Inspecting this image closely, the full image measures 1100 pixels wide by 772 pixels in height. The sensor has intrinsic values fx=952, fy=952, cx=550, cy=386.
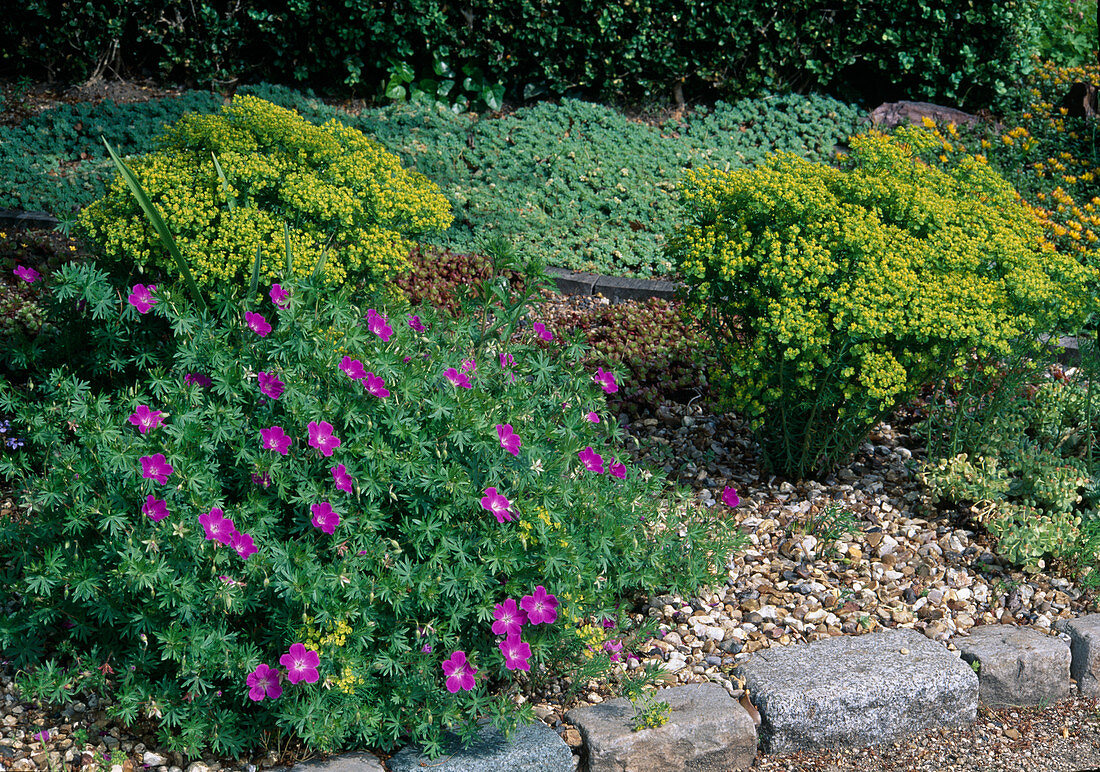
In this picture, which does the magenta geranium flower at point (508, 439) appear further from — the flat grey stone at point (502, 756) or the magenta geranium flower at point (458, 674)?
the flat grey stone at point (502, 756)

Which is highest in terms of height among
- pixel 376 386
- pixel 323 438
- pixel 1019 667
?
pixel 376 386

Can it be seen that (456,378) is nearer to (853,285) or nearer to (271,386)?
(271,386)

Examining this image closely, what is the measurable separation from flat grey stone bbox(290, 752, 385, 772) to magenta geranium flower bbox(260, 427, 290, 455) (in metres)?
0.76

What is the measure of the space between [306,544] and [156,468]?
1.28 ft

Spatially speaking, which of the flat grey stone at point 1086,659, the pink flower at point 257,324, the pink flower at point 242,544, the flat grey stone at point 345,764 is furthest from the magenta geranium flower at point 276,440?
the flat grey stone at point 1086,659

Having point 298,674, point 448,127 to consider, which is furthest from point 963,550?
point 448,127

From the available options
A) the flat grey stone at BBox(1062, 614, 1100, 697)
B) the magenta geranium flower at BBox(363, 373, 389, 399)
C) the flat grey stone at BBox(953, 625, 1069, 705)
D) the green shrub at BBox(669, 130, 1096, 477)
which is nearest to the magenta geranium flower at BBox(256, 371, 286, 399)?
the magenta geranium flower at BBox(363, 373, 389, 399)

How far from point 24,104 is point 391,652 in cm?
581

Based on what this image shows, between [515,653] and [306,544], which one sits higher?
[306,544]

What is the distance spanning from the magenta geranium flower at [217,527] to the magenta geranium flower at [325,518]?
0.61 feet

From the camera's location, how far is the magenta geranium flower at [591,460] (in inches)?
104

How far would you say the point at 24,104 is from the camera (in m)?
6.45

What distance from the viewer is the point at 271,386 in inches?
96.1

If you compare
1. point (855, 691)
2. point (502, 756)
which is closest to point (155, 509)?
point (502, 756)
